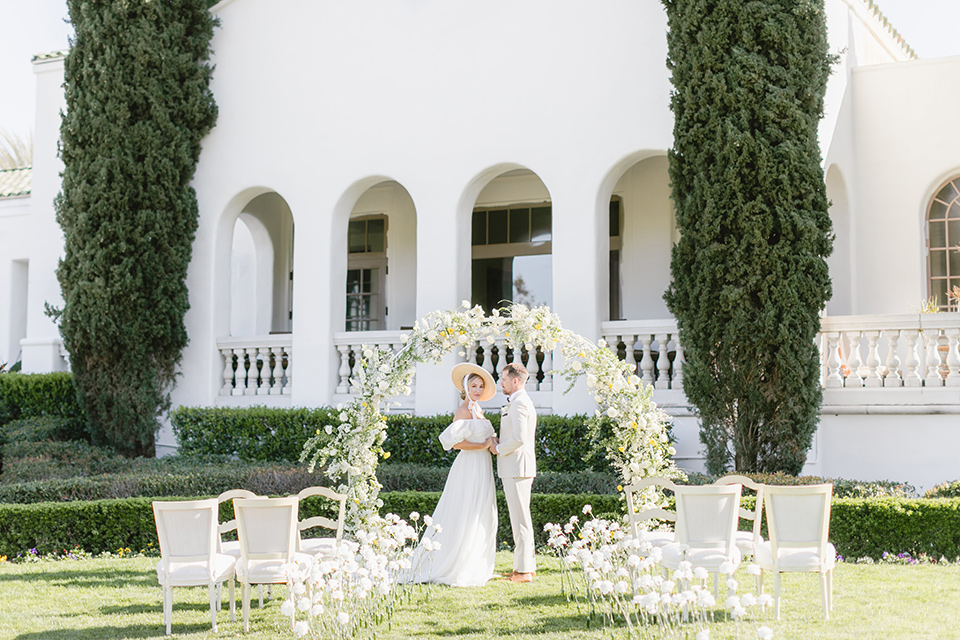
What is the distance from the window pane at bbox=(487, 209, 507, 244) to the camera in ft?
55.6

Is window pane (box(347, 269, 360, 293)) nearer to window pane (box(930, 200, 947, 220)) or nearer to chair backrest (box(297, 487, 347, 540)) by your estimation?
window pane (box(930, 200, 947, 220))

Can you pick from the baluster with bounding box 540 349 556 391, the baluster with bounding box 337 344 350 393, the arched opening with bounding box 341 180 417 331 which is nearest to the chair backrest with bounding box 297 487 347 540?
the baluster with bounding box 540 349 556 391

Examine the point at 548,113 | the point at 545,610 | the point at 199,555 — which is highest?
the point at 548,113

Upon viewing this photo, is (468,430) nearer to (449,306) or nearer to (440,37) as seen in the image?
(449,306)

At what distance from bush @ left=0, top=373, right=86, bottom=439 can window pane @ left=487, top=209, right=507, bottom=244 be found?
7.21m

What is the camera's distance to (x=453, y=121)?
13.5 metres

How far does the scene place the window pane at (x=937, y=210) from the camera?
1381cm

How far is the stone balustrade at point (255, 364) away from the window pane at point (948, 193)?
9.62 m

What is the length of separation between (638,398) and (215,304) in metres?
8.62

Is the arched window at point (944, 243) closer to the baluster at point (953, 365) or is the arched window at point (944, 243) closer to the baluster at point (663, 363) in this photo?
the baluster at point (953, 365)

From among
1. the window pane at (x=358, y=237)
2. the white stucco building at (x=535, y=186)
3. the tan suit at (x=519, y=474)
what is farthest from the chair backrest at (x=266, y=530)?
the window pane at (x=358, y=237)

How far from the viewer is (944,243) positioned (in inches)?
545

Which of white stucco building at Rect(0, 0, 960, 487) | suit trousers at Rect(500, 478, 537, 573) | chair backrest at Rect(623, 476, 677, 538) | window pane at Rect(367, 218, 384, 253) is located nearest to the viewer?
chair backrest at Rect(623, 476, 677, 538)

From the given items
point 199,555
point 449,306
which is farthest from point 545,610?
point 449,306
